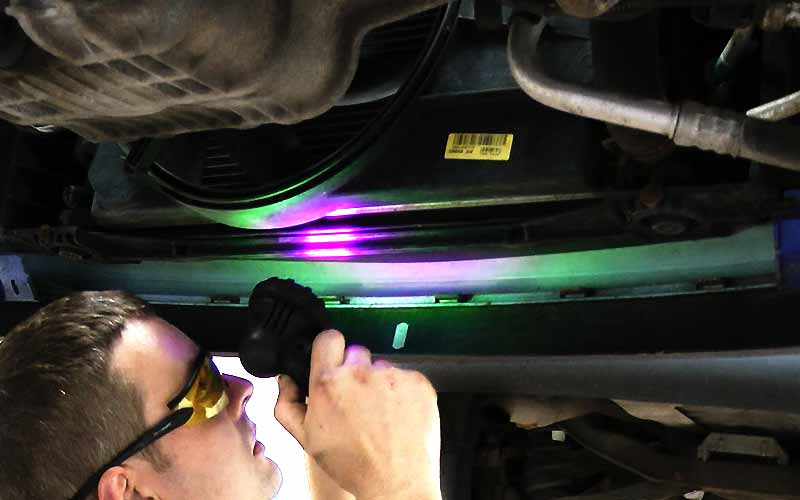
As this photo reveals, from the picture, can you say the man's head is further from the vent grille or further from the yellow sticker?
the yellow sticker

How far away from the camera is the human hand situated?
0.93 m

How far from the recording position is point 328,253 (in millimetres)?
1276

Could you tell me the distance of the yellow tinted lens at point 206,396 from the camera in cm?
111

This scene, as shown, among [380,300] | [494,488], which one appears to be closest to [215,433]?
[380,300]

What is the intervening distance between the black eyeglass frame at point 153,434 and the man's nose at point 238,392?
6 cm

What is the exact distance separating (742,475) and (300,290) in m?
0.64

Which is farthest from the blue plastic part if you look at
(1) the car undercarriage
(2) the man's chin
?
(2) the man's chin

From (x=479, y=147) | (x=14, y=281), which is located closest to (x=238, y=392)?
(x=479, y=147)

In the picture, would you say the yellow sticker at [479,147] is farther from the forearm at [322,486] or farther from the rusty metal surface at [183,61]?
the forearm at [322,486]

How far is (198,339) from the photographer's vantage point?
1.43 meters

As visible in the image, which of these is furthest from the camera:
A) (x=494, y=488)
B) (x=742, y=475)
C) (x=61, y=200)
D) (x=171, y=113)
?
(x=61, y=200)

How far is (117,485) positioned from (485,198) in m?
0.52

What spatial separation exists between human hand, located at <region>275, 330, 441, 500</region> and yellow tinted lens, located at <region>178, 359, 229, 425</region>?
20cm

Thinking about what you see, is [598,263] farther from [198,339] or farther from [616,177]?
[198,339]
